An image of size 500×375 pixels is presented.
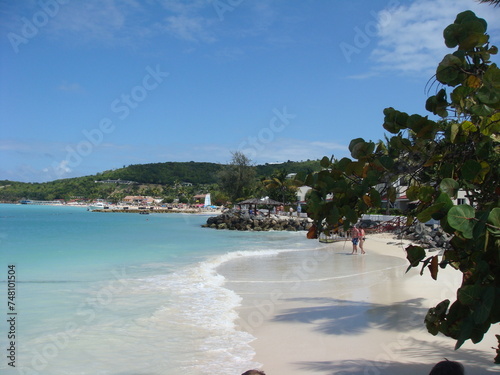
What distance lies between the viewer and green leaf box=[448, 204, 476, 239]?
231 cm

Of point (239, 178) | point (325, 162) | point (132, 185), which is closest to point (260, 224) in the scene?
Answer: point (239, 178)

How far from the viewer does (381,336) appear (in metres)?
6.14

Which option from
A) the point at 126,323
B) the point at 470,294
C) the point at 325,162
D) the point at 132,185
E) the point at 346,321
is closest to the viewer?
the point at 470,294

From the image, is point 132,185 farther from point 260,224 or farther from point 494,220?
point 494,220

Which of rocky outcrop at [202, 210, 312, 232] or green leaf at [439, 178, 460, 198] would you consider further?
rocky outcrop at [202, 210, 312, 232]

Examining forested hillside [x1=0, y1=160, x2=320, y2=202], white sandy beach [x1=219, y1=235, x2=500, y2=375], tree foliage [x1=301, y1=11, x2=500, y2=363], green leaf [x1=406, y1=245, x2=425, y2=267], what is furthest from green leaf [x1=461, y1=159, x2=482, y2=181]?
forested hillside [x1=0, y1=160, x2=320, y2=202]

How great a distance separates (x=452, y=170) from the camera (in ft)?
9.90

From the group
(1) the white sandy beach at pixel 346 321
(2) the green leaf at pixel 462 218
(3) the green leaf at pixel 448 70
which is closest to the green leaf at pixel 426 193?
(2) the green leaf at pixel 462 218

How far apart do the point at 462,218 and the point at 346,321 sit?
5.08 m

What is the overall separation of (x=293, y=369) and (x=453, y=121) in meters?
3.50

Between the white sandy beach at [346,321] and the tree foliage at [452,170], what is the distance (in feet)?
4.98

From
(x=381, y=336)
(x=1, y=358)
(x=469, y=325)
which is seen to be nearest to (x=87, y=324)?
(x=1, y=358)

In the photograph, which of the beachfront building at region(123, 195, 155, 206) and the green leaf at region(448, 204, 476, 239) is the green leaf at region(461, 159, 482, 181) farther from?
the beachfront building at region(123, 195, 155, 206)

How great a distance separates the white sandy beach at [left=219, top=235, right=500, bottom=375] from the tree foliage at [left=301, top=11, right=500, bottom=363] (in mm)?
1517
